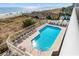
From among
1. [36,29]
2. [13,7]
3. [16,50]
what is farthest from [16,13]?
[16,50]

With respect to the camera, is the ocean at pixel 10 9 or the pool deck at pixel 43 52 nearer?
the pool deck at pixel 43 52

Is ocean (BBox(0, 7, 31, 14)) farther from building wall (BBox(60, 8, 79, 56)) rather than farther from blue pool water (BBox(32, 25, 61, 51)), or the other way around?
building wall (BBox(60, 8, 79, 56))

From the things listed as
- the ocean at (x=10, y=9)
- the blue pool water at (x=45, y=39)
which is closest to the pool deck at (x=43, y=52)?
the blue pool water at (x=45, y=39)

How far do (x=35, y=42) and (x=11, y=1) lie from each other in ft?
1.66

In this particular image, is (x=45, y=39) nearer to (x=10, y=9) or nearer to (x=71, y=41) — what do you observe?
(x=71, y=41)

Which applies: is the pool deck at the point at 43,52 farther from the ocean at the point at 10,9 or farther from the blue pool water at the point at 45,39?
the ocean at the point at 10,9

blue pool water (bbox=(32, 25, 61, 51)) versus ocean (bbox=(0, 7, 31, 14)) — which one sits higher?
ocean (bbox=(0, 7, 31, 14))

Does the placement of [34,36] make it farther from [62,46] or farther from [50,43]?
[62,46]

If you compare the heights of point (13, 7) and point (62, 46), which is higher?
point (13, 7)

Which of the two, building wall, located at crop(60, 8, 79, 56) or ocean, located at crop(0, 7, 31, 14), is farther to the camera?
ocean, located at crop(0, 7, 31, 14)

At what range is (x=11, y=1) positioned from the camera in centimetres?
179

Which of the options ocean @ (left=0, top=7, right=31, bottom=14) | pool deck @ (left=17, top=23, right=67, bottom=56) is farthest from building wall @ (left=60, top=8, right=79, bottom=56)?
ocean @ (left=0, top=7, right=31, bottom=14)

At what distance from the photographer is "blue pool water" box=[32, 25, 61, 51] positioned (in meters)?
1.68

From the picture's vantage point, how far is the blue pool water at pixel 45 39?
5.50 feet
